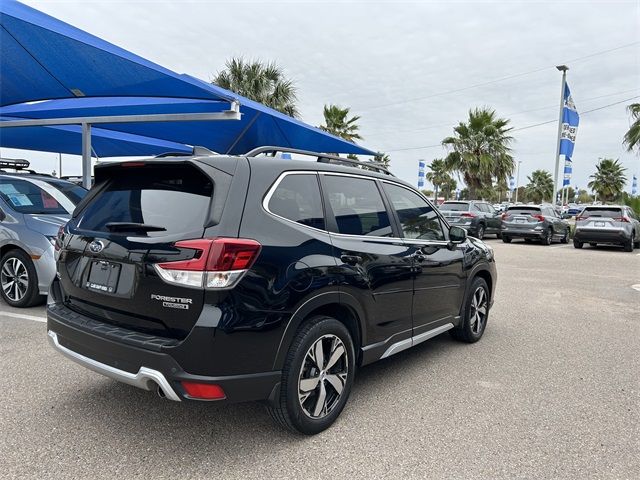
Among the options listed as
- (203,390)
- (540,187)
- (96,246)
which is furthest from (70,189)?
(540,187)

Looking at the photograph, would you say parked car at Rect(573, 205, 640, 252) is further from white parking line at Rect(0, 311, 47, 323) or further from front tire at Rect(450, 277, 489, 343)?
white parking line at Rect(0, 311, 47, 323)

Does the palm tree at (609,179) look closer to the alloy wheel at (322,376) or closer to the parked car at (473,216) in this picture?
the parked car at (473,216)

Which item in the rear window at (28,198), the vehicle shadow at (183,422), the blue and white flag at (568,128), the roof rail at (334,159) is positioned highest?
the blue and white flag at (568,128)

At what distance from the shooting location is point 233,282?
2449 millimetres

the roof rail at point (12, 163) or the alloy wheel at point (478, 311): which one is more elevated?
the roof rail at point (12, 163)

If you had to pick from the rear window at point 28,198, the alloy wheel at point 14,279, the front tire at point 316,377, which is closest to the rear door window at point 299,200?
the front tire at point 316,377

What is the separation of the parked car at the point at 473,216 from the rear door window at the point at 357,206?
14693mm

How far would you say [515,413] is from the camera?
3.34 m

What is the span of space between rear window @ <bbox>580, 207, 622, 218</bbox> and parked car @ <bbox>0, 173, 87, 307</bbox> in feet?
53.2

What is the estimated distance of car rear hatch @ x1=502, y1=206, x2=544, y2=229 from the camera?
56.2 feet

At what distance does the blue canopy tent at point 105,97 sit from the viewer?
21.0ft

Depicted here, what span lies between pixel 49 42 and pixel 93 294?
5.35 m

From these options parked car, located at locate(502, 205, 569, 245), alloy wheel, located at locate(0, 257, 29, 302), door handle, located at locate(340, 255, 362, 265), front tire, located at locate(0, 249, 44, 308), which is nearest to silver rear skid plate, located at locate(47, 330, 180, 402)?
door handle, located at locate(340, 255, 362, 265)

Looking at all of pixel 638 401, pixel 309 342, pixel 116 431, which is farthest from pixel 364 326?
pixel 638 401
